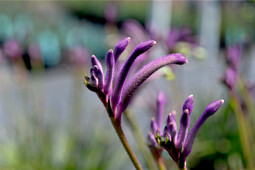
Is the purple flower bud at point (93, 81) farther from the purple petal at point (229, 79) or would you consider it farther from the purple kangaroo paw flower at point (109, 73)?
the purple petal at point (229, 79)

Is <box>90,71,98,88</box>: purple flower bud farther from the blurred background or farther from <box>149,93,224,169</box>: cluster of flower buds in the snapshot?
the blurred background

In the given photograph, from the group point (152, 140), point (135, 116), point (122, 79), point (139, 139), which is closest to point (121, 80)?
point (122, 79)

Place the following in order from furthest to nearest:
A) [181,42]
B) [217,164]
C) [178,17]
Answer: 1. [178,17]
2. [217,164]
3. [181,42]

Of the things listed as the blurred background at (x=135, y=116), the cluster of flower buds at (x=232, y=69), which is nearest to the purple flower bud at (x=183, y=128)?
the blurred background at (x=135, y=116)

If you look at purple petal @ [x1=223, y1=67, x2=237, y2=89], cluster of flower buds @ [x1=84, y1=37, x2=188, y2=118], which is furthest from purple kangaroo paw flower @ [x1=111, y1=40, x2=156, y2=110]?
purple petal @ [x1=223, y1=67, x2=237, y2=89]

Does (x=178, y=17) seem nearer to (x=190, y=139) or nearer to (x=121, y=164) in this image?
(x=121, y=164)

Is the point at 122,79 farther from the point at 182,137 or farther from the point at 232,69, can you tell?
the point at 232,69

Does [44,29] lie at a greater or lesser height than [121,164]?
greater

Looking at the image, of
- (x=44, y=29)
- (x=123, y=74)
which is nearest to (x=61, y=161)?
(x=123, y=74)
